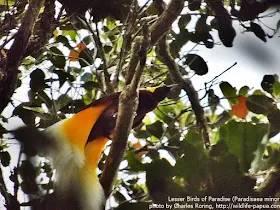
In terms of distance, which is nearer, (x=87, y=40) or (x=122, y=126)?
(x=122, y=126)

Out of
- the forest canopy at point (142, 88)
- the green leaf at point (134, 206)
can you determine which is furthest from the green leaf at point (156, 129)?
the green leaf at point (134, 206)

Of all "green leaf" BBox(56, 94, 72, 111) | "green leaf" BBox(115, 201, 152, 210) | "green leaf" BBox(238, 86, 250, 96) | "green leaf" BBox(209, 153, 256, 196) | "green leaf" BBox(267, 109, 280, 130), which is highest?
"green leaf" BBox(56, 94, 72, 111)

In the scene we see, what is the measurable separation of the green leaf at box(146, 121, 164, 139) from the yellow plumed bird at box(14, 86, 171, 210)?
1.0 inches

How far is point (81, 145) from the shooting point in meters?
0.53

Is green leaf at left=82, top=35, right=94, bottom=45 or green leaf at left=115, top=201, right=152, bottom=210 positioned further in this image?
green leaf at left=82, top=35, right=94, bottom=45

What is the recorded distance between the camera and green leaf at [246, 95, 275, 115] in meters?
0.52

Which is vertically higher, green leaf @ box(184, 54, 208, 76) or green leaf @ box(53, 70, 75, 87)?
green leaf @ box(53, 70, 75, 87)

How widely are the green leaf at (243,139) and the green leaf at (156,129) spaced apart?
0.33 feet

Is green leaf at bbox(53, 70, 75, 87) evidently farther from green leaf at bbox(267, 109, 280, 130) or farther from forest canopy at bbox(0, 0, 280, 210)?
green leaf at bbox(267, 109, 280, 130)

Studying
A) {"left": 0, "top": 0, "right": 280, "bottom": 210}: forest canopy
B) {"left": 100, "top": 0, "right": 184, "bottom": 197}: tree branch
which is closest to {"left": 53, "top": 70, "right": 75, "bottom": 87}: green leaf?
{"left": 0, "top": 0, "right": 280, "bottom": 210}: forest canopy

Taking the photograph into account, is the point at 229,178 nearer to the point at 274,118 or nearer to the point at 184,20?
the point at 274,118

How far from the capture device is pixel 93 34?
0.61 metres

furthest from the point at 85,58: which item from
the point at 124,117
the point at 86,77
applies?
the point at 124,117

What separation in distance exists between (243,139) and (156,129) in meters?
0.13
